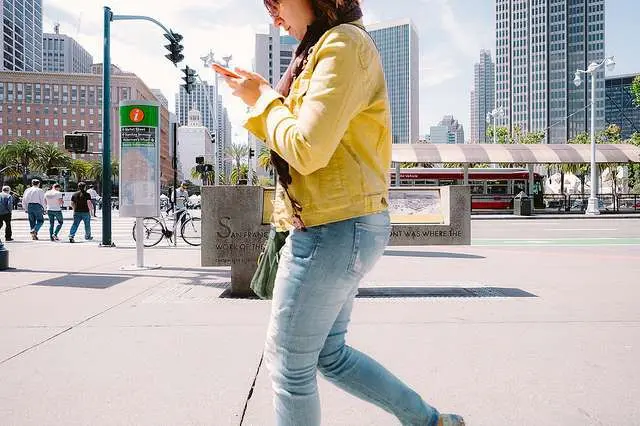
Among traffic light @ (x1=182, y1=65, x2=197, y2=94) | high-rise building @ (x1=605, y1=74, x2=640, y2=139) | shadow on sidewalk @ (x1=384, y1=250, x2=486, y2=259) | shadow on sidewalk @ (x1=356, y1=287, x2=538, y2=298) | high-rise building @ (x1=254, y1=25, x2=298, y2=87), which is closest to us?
shadow on sidewalk @ (x1=356, y1=287, x2=538, y2=298)

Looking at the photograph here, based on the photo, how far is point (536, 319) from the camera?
4.88 meters

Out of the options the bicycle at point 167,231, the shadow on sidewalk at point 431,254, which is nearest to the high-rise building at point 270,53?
the bicycle at point 167,231

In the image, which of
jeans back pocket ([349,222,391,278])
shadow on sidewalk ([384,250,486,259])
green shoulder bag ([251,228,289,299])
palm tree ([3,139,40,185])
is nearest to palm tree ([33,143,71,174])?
palm tree ([3,139,40,185])

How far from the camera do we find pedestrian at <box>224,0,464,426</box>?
1481mm

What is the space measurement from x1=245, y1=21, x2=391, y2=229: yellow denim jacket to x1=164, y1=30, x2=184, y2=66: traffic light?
625 inches

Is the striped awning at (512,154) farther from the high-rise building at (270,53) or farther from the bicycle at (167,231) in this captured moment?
the high-rise building at (270,53)

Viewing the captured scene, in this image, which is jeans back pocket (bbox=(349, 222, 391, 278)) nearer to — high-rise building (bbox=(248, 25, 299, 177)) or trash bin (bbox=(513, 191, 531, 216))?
trash bin (bbox=(513, 191, 531, 216))

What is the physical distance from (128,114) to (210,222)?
4103 mm

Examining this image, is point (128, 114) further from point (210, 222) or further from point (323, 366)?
point (323, 366)

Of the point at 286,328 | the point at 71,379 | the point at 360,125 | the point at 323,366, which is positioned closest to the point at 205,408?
the point at 71,379

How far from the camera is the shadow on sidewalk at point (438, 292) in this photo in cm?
616

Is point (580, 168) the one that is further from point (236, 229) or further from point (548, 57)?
point (548, 57)

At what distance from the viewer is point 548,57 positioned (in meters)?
140

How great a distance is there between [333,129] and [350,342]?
2.94m
